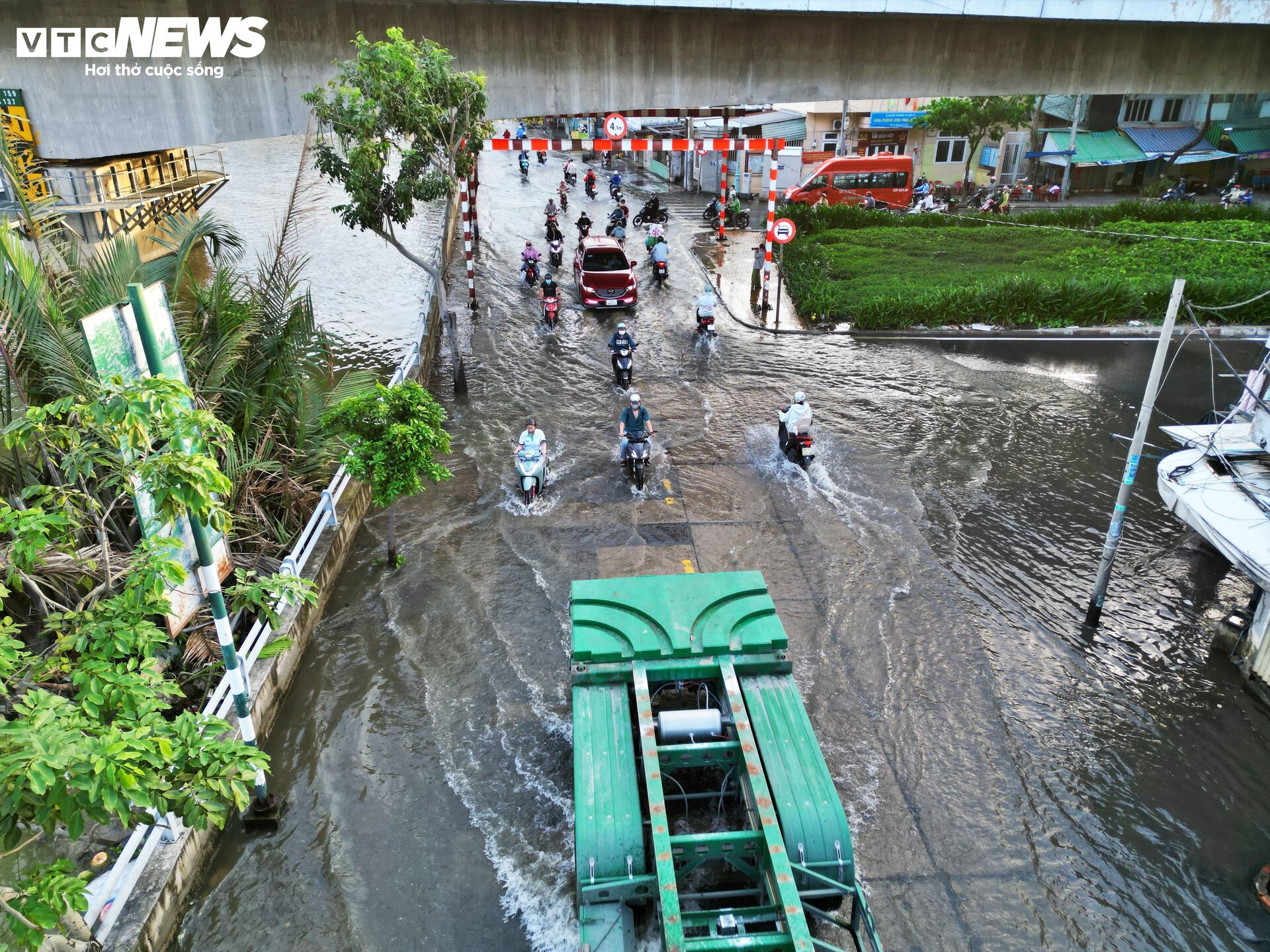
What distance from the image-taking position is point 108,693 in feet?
15.8

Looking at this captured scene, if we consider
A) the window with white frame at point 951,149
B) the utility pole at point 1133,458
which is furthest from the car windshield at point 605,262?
the window with white frame at point 951,149

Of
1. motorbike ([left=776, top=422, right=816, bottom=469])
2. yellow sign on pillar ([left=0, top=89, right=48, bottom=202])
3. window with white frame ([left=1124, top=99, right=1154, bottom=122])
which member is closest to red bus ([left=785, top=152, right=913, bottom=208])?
window with white frame ([left=1124, top=99, right=1154, bottom=122])

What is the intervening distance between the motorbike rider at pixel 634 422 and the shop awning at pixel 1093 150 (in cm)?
3392

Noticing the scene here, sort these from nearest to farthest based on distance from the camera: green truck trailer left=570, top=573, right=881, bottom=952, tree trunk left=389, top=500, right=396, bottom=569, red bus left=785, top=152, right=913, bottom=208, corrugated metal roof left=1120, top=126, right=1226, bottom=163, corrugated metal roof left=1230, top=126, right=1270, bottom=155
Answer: green truck trailer left=570, top=573, right=881, bottom=952 < tree trunk left=389, top=500, right=396, bottom=569 < red bus left=785, top=152, right=913, bottom=208 < corrugated metal roof left=1230, top=126, right=1270, bottom=155 < corrugated metal roof left=1120, top=126, right=1226, bottom=163

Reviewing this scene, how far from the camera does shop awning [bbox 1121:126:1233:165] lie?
38.7 m

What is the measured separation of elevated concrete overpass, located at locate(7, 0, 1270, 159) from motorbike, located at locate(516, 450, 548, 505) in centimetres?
827

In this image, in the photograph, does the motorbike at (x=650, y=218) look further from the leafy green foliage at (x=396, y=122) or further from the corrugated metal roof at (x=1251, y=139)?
Answer: the corrugated metal roof at (x=1251, y=139)

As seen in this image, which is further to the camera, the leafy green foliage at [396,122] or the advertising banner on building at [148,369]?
the leafy green foliage at [396,122]

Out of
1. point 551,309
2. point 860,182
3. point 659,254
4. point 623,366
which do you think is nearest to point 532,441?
point 623,366

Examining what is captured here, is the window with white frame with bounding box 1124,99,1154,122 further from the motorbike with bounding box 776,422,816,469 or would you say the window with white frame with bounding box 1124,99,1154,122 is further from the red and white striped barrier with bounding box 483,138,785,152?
the motorbike with bounding box 776,422,816,469

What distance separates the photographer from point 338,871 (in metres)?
6.90

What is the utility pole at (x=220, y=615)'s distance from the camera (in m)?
5.58

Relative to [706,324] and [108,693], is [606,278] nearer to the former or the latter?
[706,324]

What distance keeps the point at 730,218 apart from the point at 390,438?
2515 centimetres
